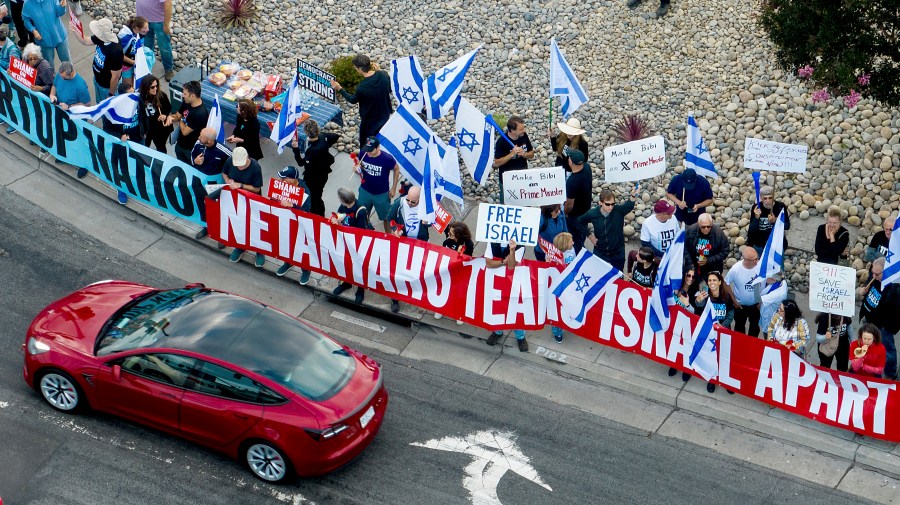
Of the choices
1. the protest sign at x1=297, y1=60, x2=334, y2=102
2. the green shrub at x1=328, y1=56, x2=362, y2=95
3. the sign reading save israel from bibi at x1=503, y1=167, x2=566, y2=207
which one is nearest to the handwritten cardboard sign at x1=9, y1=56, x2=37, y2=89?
the protest sign at x1=297, y1=60, x2=334, y2=102

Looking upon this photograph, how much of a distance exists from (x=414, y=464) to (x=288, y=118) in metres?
5.40

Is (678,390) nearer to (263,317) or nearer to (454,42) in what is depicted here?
(263,317)

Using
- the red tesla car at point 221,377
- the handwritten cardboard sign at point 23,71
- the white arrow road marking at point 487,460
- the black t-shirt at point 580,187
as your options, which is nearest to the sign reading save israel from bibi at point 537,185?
the black t-shirt at point 580,187

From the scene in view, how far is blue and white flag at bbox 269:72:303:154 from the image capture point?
15258 mm

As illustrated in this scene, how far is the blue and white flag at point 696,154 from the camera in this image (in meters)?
14.1

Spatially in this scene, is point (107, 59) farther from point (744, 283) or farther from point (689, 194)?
point (744, 283)

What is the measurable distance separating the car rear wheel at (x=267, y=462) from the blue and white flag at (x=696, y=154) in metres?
6.34

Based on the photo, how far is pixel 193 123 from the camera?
15.6 m

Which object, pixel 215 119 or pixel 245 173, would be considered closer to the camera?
pixel 245 173

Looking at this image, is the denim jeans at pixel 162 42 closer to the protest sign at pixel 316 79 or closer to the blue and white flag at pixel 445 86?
the protest sign at pixel 316 79

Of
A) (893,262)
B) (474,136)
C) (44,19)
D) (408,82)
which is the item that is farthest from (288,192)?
(893,262)

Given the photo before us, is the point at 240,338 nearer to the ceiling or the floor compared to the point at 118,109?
nearer to the floor

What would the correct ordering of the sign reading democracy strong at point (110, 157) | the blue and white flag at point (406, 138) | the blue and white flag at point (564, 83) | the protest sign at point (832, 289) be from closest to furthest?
the protest sign at point (832, 289) → the blue and white flag at point (406, 138) → the blue and white flag at point (564, 83) → the sign reading democracy strong at point (110, 157)

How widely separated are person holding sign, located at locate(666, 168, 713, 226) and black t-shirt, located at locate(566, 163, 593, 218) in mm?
1025
